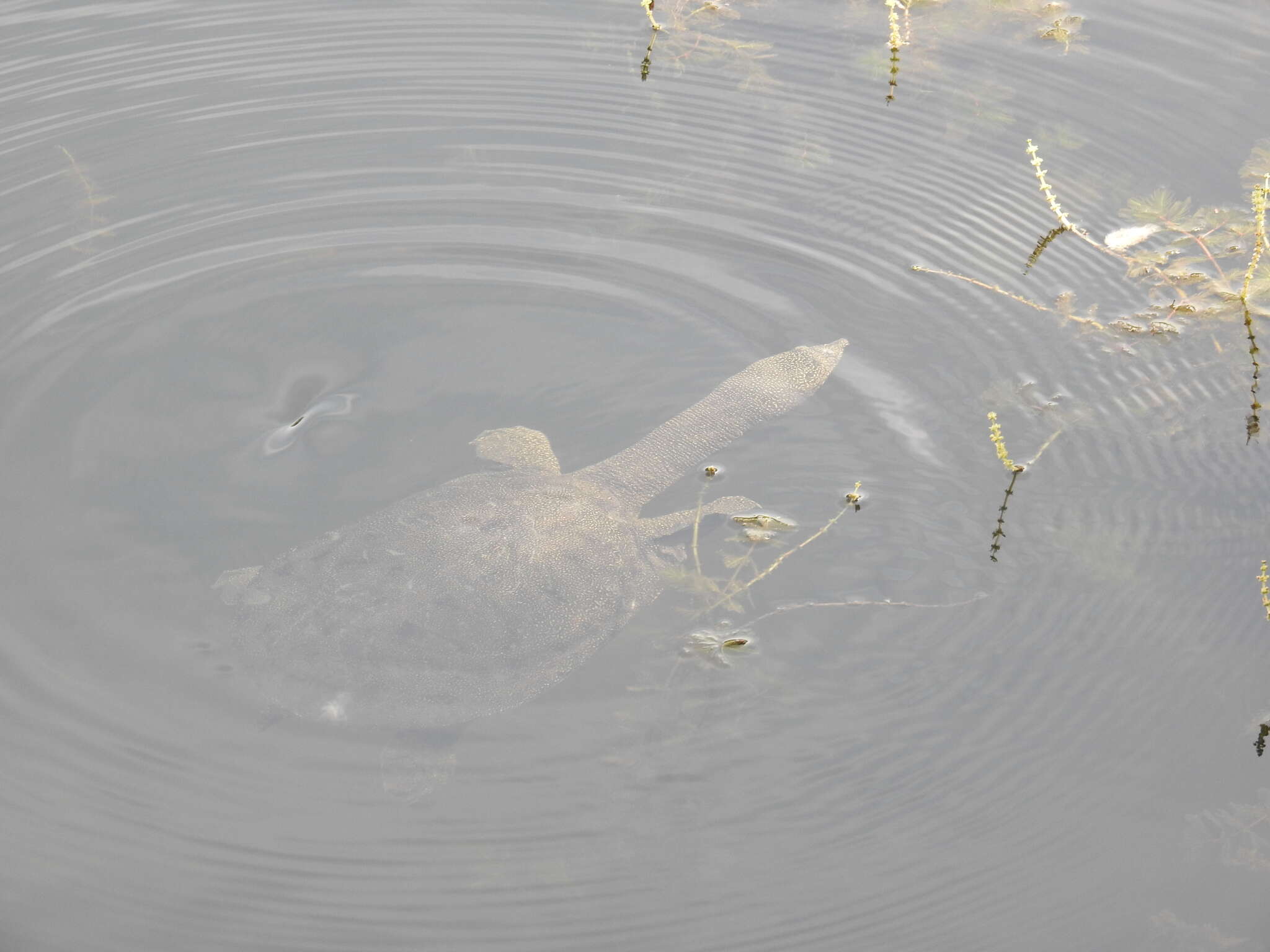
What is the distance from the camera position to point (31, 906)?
10.9 ft

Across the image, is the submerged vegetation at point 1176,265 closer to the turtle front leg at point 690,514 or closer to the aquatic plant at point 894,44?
the aquatic plant at point 894,44

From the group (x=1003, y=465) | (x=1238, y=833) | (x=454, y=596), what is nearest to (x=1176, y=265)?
(x=1003, y=465)

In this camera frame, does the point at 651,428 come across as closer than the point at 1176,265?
Yes

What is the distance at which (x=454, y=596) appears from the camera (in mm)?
3822

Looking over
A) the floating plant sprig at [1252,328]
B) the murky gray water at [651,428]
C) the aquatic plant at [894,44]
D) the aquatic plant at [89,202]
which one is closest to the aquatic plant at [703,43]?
the murky gray water at [651,428]

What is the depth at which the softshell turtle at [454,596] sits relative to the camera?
369 cm

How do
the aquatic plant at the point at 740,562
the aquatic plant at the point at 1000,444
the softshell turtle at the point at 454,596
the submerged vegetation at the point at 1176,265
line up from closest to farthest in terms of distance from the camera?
the softshell turtle at the point at 454,596, the aquatic plant at the point at 740,562, the aquatic plant at the point at 1000,444, the submerged vegetation at the point at 1176,265

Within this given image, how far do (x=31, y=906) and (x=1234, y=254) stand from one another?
18.8 ft

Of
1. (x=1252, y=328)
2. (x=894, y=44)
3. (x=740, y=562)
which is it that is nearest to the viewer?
(x=740, y=562)

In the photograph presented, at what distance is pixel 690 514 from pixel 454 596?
1129 mm

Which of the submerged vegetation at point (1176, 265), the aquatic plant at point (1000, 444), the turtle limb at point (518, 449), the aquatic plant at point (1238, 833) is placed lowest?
the aquatic plant at point (1238, 833)

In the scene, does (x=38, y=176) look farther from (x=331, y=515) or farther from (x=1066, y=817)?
(x=1066, y=817)

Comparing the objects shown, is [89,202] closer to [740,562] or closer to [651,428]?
[651,428]

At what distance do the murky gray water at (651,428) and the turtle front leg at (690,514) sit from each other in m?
0.10
